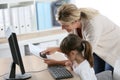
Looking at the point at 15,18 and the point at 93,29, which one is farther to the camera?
the point at 15,18

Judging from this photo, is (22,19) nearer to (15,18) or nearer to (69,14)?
(15,18)

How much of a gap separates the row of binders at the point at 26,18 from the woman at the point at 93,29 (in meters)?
1.04

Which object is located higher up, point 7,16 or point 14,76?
point 7,16

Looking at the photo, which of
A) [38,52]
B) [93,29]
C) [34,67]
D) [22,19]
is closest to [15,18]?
[22,19]

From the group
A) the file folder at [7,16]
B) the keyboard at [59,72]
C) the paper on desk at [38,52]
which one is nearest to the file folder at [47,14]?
the file folder at [7,16]

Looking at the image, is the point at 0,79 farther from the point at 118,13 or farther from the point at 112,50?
the point at 118,13

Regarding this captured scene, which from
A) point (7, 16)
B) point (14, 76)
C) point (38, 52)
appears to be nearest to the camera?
point (14, 76)

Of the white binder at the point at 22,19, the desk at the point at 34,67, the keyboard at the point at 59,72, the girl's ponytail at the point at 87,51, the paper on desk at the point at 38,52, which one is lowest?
the desk at the point at 34,67

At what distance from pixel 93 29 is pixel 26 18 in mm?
1326

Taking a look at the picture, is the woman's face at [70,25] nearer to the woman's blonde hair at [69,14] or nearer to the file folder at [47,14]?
the woman's blonde hair at [69,14]

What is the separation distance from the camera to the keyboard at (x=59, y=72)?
6.36 feet

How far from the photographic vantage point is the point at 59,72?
6.65 feet

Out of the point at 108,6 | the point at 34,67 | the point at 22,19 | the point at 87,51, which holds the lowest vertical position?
the point at 34,67

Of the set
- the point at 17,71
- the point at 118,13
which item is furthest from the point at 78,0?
the point at 17,71
